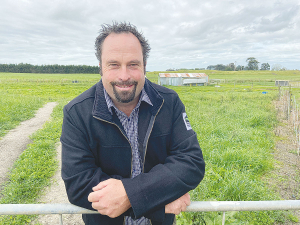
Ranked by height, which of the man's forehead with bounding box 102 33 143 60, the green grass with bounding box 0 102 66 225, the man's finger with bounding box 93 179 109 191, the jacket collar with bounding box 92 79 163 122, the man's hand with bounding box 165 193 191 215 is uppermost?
the man's forehead with bounding box 102 33 143 60

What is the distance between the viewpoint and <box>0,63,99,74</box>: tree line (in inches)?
3250

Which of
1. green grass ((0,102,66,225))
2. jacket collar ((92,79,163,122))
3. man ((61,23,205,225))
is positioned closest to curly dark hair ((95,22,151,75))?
man ((61,23,205,225))

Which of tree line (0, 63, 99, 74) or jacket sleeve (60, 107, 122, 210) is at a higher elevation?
tree line (0, 63, 99, 74)

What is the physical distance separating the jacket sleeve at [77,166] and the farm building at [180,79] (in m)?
35.5

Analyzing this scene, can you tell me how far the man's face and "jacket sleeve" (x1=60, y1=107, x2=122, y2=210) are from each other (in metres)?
0.41

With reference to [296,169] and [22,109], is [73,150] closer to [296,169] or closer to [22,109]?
[296,169]

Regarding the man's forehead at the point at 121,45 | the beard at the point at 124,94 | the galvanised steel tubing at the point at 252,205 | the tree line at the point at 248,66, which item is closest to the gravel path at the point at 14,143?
the beard at the point at 124,94

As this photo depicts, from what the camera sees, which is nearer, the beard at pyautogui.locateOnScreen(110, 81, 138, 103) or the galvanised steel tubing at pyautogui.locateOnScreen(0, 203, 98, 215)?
the galvanised steel tubing at pyautogui.locateOnScreen(0, 203, 98, 215)

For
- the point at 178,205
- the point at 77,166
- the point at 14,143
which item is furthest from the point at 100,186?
the point at 14,143

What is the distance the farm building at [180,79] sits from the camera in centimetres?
3669

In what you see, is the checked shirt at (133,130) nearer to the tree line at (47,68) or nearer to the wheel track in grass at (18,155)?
the wheel track in grass at (18,155)

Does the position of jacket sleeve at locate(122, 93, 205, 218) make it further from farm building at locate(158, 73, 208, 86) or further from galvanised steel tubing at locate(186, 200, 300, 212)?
farm building at locate(158, 73, 208, 86)

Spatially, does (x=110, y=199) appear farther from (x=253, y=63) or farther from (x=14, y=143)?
(x=253, y=63)

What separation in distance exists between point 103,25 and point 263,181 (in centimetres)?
447
